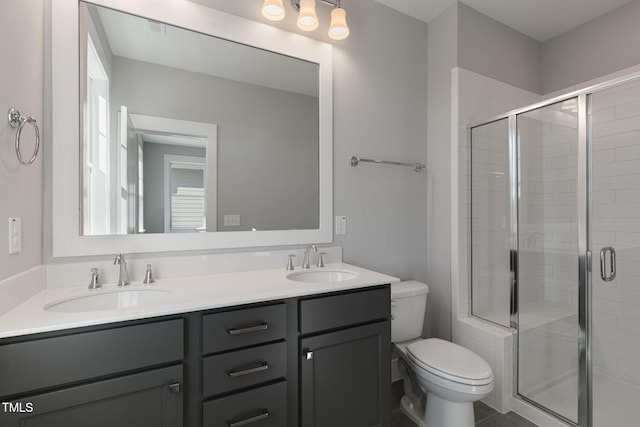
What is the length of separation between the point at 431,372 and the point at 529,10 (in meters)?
2.54

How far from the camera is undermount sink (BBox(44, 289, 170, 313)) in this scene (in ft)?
3.94

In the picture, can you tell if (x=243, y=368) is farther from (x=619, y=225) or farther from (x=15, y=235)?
(x=619, y=225)

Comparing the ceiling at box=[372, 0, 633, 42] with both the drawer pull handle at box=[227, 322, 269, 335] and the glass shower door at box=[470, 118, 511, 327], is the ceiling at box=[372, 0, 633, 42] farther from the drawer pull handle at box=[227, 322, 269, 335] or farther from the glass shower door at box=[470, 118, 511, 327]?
the drawer pull handle at box=[227, 322, 269, 335]

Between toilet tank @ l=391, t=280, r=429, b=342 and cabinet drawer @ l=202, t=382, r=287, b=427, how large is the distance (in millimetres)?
873

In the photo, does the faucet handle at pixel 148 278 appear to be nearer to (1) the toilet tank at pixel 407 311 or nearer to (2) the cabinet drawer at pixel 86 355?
(2) the cabinet drawer at pixel 86 355

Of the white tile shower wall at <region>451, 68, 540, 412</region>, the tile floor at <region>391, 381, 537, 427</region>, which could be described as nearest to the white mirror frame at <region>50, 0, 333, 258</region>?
the white tile shower wall at <region>451, 68, 540, 412</region>

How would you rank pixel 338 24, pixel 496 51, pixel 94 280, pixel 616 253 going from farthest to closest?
pixel 496 51 → pixel 616 253 → pixel 338 24 → pixel 94 280

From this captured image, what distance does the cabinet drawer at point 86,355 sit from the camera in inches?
33.7

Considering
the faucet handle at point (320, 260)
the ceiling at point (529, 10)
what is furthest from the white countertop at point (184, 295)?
the ceiling at point (529, 10)

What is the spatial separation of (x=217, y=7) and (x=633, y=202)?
2634 millimetres

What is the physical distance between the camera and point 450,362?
157cm

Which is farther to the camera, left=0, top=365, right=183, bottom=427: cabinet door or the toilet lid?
the toilet lid

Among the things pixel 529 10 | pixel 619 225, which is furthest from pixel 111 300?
pixel 529 10

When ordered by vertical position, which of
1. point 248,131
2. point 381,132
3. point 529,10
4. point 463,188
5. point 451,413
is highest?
point 529,10
